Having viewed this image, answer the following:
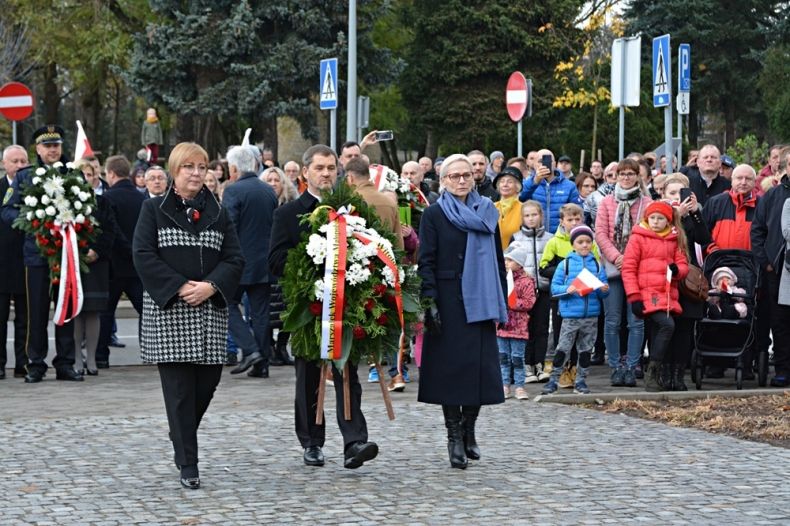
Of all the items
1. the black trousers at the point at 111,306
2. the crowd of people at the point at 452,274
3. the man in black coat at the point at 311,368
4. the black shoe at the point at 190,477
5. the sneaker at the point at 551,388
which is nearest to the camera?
the black shoe at the point at 190,477

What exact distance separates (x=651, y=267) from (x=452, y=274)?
149 inches

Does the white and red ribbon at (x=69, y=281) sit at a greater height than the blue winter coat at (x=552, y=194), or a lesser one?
lesser

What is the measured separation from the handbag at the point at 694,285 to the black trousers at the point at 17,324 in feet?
20.2

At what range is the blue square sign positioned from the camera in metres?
17.6

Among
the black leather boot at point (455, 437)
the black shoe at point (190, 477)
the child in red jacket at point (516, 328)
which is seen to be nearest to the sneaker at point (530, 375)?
the child in red jacket at point (516, 328)

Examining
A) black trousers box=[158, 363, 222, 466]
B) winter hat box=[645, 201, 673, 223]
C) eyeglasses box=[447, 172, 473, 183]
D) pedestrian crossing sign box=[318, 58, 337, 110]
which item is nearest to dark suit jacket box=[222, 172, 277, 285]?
winter hat box=[645, 201, 673, 223]

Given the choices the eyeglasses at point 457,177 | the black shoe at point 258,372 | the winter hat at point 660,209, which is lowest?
the black shoe at point 258,372

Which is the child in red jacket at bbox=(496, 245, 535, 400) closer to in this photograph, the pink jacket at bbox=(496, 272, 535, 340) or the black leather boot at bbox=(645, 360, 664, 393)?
the pink jacket at bbox=(496, 272, 535, 340)

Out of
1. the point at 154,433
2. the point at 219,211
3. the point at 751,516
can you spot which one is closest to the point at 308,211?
the point at 219,211

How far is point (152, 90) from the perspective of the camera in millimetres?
35625

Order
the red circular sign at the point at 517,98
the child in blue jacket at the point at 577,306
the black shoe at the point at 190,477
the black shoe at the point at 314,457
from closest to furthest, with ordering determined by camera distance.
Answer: the black shoe at the point at 190,477 < the black shoe at the point at 314,457 < the child in blue jacket at the point at 577,306 < the red circular sign at the point at 517,98

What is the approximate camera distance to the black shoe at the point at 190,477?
8523 mm

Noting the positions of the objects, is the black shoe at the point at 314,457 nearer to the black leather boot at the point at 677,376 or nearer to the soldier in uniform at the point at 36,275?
the black leather boot at the point at 677,376

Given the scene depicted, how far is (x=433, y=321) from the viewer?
9352 millimetres
